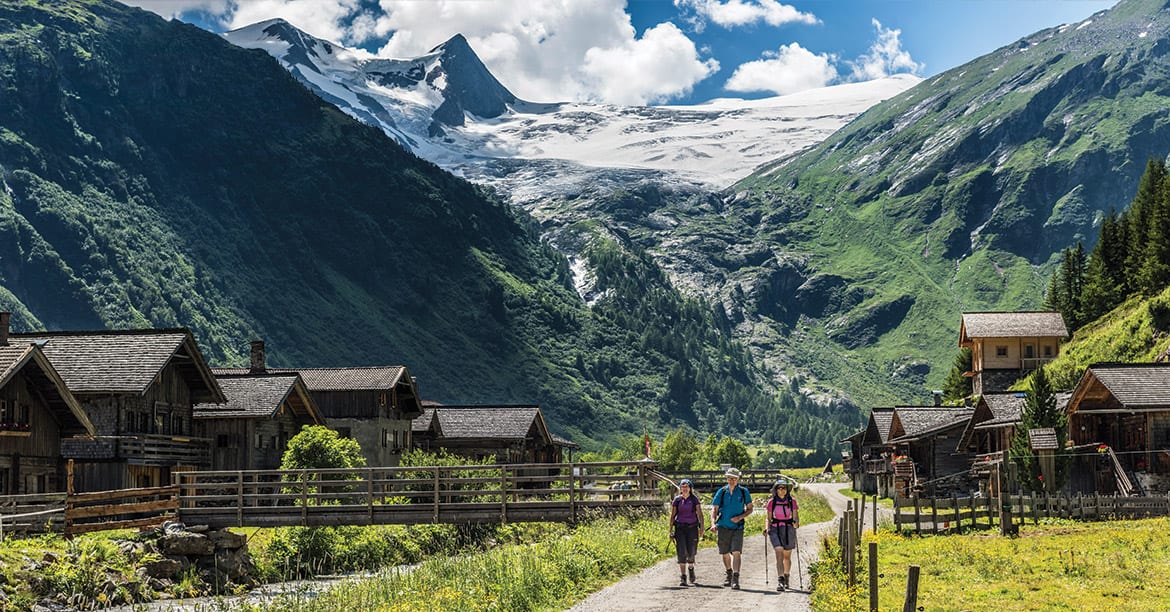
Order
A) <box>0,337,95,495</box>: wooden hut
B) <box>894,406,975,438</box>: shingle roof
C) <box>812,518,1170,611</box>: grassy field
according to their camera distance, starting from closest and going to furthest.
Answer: <box>812,518,1170,611</box>: grassy field
<box>0,337,95,495</box>: wooden hut
<box>894,406,975,438</box>: shingle roof

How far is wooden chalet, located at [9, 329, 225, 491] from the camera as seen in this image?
6488 cm

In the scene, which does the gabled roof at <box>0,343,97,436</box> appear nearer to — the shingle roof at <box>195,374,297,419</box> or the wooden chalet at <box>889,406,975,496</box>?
the shingle roof at <box>195,374,297,419</box>

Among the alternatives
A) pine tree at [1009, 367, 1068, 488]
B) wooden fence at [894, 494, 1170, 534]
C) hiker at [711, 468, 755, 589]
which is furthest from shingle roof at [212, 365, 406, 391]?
hiker at [711, 468, 755, 589]

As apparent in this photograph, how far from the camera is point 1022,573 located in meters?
34.5

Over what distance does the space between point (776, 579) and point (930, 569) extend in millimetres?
5020

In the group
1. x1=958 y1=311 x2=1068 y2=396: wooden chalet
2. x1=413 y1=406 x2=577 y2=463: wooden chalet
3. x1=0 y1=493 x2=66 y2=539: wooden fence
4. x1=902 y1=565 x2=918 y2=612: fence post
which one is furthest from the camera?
x1=958 y1=311 x2=1068 y2=396: wooden chalet

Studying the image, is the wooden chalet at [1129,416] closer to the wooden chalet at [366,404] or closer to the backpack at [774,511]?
the backpack at [774,511]

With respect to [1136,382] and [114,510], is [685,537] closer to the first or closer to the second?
[114,510]

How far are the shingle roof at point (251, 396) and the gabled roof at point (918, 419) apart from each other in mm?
48112

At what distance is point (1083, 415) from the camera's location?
71312mm

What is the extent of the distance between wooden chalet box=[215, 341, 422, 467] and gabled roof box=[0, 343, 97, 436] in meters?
34.2

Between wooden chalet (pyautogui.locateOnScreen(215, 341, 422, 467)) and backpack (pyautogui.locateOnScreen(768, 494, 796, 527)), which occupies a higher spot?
wooden chalet (pyautogui.locateOnScreen(215, 341, 422, 467))

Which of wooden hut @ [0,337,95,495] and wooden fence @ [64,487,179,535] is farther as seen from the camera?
wooden hut @ [0,337,95,495]

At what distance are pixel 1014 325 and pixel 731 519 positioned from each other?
104 meters
